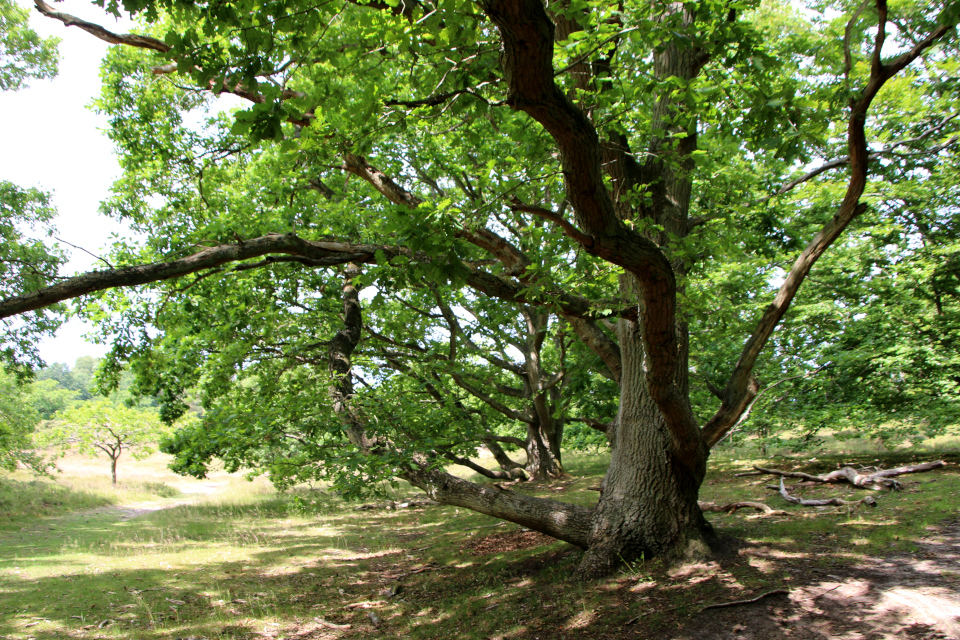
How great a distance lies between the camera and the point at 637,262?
4.34 meters

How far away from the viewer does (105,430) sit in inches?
1153

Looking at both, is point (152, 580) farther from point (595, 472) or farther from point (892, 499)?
point (595, 472)

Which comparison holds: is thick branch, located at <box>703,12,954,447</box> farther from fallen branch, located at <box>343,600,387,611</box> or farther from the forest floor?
fallen branch, located at <box>343,600,387,611</box>

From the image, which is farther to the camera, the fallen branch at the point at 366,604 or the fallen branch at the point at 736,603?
the fallen branch at the point at 366,604

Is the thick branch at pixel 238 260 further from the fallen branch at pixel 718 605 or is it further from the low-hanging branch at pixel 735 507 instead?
the low-hanging branch at pixel 735 507

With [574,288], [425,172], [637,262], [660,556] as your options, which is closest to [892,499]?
[660,556]

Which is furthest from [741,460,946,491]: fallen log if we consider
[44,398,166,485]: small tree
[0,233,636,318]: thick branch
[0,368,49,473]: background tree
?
[44,398,166,485]: small tree

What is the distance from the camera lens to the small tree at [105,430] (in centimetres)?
2850

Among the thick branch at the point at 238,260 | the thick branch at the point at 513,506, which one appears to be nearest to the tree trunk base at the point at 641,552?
the thick branch at the point at 513,506

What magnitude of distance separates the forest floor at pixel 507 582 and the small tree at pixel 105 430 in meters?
17.8

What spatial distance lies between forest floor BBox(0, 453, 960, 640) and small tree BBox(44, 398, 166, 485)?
17771mm

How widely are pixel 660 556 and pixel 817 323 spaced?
10.3m

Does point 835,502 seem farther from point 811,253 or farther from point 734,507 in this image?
point 811,253

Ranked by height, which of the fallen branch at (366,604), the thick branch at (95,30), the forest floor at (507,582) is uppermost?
the thick branch at (95,30)
